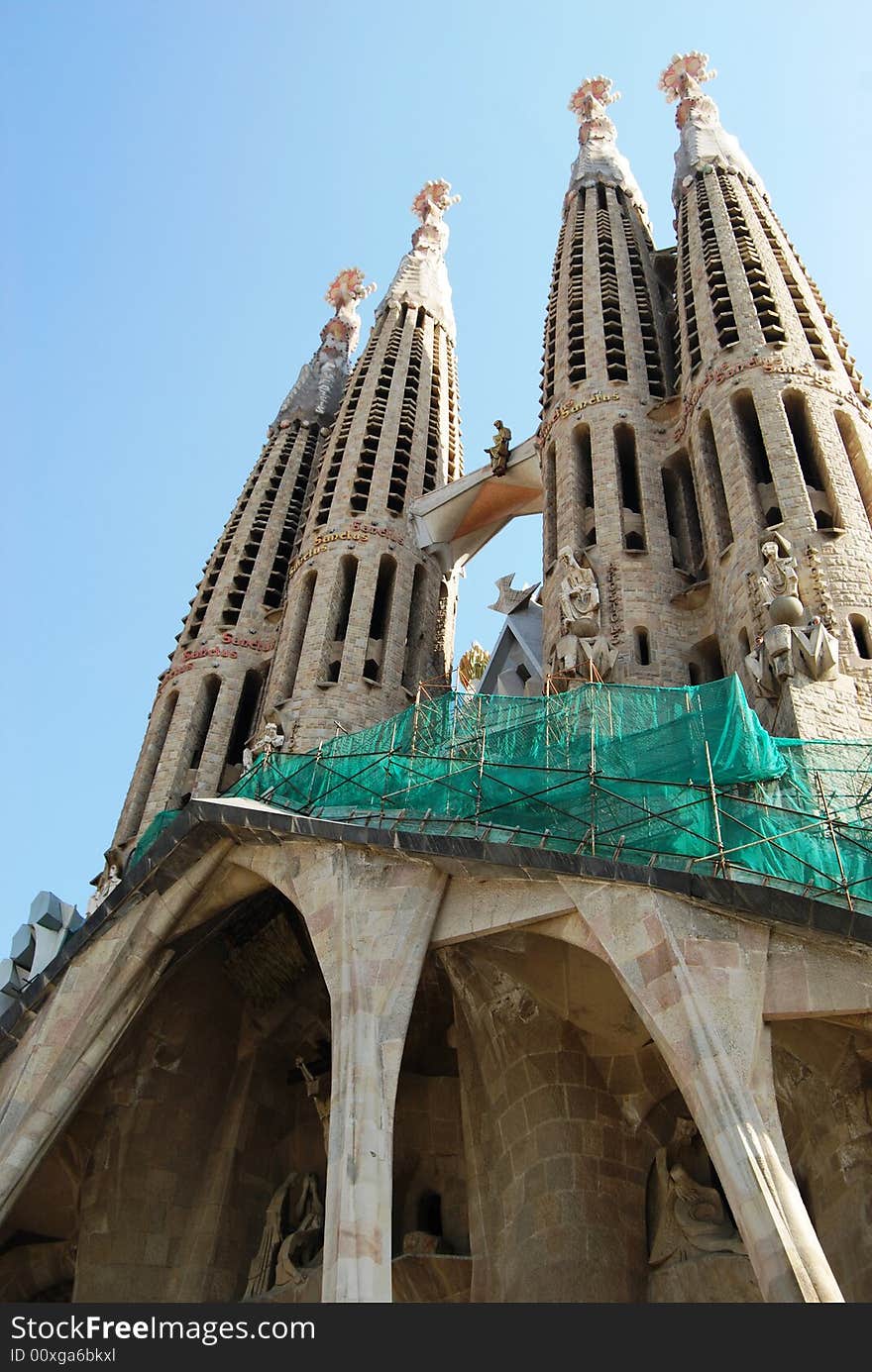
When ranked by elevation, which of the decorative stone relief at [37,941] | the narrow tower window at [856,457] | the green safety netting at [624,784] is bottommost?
the green safety netting at [624,784]

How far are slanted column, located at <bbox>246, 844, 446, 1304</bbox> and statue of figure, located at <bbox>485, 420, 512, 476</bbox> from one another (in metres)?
16.5

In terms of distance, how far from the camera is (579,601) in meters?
20.7

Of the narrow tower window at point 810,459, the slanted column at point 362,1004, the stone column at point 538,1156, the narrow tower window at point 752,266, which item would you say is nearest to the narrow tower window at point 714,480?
the narrow tower window at point 810,459

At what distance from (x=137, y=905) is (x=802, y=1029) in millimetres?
7133

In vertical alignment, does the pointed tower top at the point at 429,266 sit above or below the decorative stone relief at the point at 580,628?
above

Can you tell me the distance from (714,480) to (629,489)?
3.20 metres

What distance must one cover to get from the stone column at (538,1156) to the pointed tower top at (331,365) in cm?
2407

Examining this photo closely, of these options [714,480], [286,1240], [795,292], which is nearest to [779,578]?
[714,480]

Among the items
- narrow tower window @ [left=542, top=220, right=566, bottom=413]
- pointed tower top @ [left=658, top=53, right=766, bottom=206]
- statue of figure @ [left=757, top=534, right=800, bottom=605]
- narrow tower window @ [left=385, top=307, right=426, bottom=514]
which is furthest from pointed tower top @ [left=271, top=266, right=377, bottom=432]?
statue of figure @ [left=757, top=534, right=800, bottom=605]

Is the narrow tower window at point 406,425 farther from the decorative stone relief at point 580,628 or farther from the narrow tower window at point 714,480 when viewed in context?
the decorative stone relief at point 580,628

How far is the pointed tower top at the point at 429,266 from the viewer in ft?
126

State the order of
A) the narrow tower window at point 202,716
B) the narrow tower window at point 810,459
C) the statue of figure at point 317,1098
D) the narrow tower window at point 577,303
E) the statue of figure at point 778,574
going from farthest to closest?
1. the narrow tower window at point 577,303
2. the narrow tower window at point 202,716
3. the narrow tower window at point 810,459
4. the statue of figure at point 778,574
5. the statue of figure at point 317,1098

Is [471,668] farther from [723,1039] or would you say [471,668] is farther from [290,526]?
[723,1039]

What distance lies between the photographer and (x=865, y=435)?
21062mm
